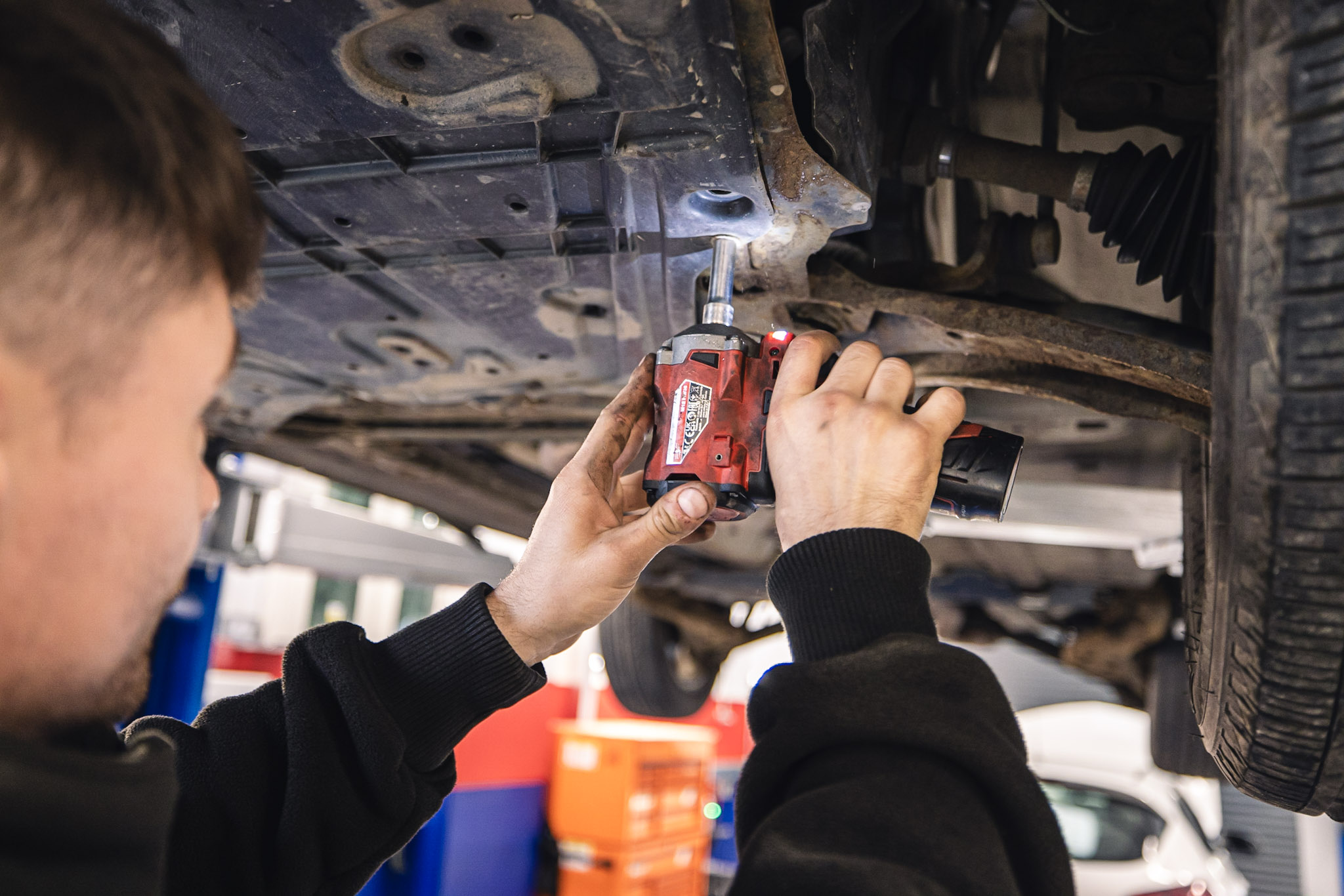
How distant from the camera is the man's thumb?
32.8 inches

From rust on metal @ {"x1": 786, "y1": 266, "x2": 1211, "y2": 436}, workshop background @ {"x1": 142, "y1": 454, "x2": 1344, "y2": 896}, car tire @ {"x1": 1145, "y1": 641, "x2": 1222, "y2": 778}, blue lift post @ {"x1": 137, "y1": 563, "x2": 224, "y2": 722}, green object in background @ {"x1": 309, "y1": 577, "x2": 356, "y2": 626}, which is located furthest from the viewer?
green object in background @ {"x1": 309, "y1": 577, "x2": 356, "y2": 626}

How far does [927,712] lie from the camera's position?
0.60 m

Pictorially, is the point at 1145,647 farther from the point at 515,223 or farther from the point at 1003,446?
the point at 515,223

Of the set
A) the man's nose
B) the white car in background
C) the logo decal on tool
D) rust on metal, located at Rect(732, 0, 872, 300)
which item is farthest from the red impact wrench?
the white car in background

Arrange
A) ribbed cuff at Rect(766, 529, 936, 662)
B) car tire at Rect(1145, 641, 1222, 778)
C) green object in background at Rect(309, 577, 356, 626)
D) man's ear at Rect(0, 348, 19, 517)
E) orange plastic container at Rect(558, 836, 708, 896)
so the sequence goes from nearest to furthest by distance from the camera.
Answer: man's ear at Rect(0, 348, 19, 517), ribbed cuff at Rect(766, 529, 936, 662), car tire at Rect(1145, 641, 1222, 778), orange plastic container at Rect(558, 836, 708, 896), green object in background at Rect(309, 577, 356, 626)

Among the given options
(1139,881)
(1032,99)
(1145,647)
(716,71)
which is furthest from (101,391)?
A: (1139,881)

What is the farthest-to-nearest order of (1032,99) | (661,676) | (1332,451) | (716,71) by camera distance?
(661,676)
(1032,99)
(716,71)
(1332,451)

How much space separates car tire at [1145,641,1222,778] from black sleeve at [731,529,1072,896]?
5.83ft

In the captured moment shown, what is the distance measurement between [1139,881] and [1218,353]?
3.86 meters

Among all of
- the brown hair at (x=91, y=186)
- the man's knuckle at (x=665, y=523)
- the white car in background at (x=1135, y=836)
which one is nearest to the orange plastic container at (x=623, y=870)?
the white car in background at (x=1135, y=836)

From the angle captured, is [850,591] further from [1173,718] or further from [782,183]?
[1173,718]

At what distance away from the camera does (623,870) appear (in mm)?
4195

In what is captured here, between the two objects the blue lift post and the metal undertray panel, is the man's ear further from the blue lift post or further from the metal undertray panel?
the blue lift post

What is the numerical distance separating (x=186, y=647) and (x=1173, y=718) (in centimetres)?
247
